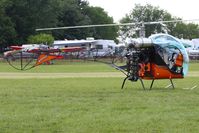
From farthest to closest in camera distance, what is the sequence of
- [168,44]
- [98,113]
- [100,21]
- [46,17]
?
[100,21]
[46,17]
[168,44]
[98,113]

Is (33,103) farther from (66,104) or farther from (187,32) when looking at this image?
(187,32)

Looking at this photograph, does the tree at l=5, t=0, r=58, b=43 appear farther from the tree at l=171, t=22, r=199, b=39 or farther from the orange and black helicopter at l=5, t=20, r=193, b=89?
the orange and black helicopter at l=5, t=20, r=193, b=89

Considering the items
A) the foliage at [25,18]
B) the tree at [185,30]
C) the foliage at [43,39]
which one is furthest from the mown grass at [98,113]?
the tree at [185,30]

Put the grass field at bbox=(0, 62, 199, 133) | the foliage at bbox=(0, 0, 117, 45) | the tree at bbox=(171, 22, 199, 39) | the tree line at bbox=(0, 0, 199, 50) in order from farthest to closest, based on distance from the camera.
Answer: the tree at bbox=(171, 22, 199, 39), the tree line at bbox=(0, 0, 199, 50), the foliage at bbox=(0, 0, 117, 45), the grass field at bbox=(0, 62, 199, 133)

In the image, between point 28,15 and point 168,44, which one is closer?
point 168,44

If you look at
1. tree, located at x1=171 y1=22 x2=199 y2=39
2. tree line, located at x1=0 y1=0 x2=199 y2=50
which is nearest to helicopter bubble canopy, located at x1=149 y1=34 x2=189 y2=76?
tree line, located at x1=0 y1=0 x2=199 y2=50

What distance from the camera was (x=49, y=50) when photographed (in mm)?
23266

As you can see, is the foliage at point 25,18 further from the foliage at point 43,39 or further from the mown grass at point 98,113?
the mown grass at point 98,113

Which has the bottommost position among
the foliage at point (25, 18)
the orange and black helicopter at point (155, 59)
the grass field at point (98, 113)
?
the grass field at point (98, 113)


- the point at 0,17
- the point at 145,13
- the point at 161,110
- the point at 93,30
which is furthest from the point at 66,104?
the point at 145,13

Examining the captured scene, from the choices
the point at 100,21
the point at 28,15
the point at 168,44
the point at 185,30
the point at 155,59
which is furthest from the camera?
the point at 185,30

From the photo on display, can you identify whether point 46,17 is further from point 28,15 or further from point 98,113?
point 98,113

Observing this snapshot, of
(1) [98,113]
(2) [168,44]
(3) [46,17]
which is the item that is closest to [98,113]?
(1) [98,113]

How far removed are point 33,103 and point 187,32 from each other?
145274mm
